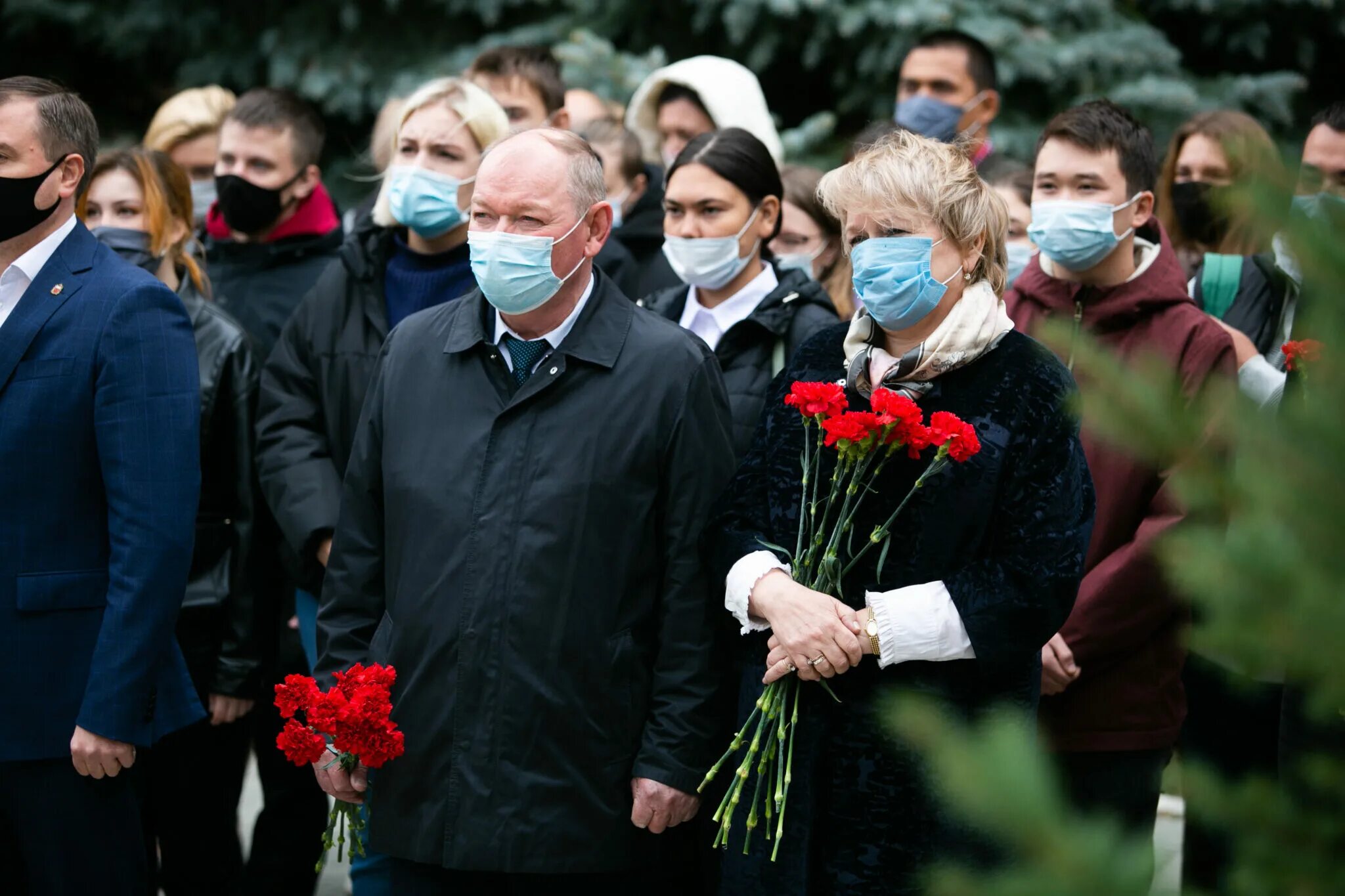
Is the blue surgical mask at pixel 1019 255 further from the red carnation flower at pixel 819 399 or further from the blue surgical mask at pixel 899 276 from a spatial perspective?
the red carnation flower at pixel 819 399

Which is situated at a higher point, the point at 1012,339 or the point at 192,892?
the point at 1012,339

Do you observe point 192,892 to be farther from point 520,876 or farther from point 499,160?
point 499,160

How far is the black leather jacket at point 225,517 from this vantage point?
4641mm

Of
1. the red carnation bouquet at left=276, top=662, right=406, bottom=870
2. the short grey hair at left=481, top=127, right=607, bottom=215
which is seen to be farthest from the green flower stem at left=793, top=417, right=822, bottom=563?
the red carnation bouquet at left=276, top=662, right=406, bottom=870

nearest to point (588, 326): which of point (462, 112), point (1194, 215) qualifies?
point (462, 112)

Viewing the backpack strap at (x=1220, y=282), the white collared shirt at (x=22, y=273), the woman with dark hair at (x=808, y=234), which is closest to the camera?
the white collared shirt at (x=22, y=273)

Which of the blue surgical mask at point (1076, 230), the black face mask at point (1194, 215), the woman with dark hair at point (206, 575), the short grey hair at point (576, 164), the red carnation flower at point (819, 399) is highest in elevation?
the short grey hair at point (576, 164)

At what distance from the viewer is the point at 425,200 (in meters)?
4.70

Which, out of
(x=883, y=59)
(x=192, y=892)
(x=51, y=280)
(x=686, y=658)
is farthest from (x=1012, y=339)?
(x=883, y=59)

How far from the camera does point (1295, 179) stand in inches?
46.8

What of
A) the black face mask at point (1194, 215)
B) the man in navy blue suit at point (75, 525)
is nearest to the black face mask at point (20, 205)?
the man in navy blue suit at point (75, 525)

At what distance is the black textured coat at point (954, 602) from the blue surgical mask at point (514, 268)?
86 cm

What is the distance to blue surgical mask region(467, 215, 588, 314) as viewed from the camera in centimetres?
353

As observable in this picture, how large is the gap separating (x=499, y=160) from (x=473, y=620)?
1.16m
